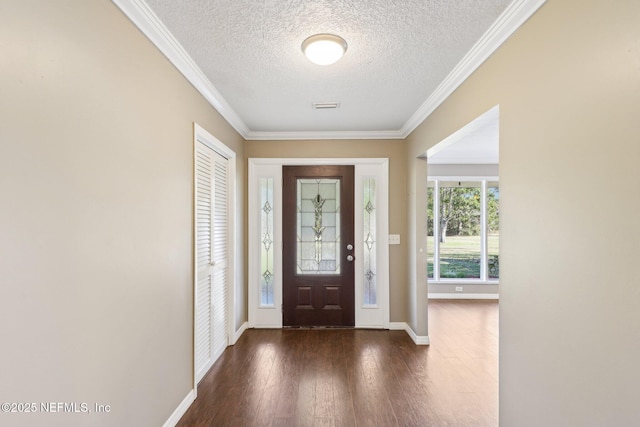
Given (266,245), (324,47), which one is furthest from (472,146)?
(324,47)

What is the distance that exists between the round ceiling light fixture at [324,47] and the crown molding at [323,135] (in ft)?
6.46

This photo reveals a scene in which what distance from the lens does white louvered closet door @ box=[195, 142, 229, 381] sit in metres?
2.69

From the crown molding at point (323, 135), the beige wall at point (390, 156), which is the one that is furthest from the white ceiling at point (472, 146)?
the crown molding at point (323, 135)

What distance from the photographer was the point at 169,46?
6.34 ft

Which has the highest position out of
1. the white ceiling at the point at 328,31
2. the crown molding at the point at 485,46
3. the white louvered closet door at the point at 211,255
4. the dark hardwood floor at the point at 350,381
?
the white ceiling at the point at 328,31

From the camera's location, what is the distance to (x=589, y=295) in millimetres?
1224

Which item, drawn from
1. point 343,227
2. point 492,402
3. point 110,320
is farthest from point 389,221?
point 110,320

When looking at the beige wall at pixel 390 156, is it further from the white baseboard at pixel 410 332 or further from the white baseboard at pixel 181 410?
the white baseboard at pixel 181 410

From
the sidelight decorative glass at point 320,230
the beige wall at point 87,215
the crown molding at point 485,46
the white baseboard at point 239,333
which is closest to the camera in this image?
the beige wall at point 87,215

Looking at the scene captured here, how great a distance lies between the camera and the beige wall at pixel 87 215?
3.32 feet

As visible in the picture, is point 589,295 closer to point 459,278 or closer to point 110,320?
point 110,320

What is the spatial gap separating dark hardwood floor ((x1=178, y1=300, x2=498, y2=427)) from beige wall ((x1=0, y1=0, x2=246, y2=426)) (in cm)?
64

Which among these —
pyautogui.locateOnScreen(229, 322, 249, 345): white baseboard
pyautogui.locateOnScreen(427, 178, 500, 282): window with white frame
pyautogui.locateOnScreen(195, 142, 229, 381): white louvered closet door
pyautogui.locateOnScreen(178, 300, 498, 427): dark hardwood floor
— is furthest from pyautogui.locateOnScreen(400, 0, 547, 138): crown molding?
→ pyautogui.locateOnScreen(229, 322, 249, 345): white baseboard

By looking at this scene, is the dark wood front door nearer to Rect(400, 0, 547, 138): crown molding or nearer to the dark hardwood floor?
the dark hardwood floor
